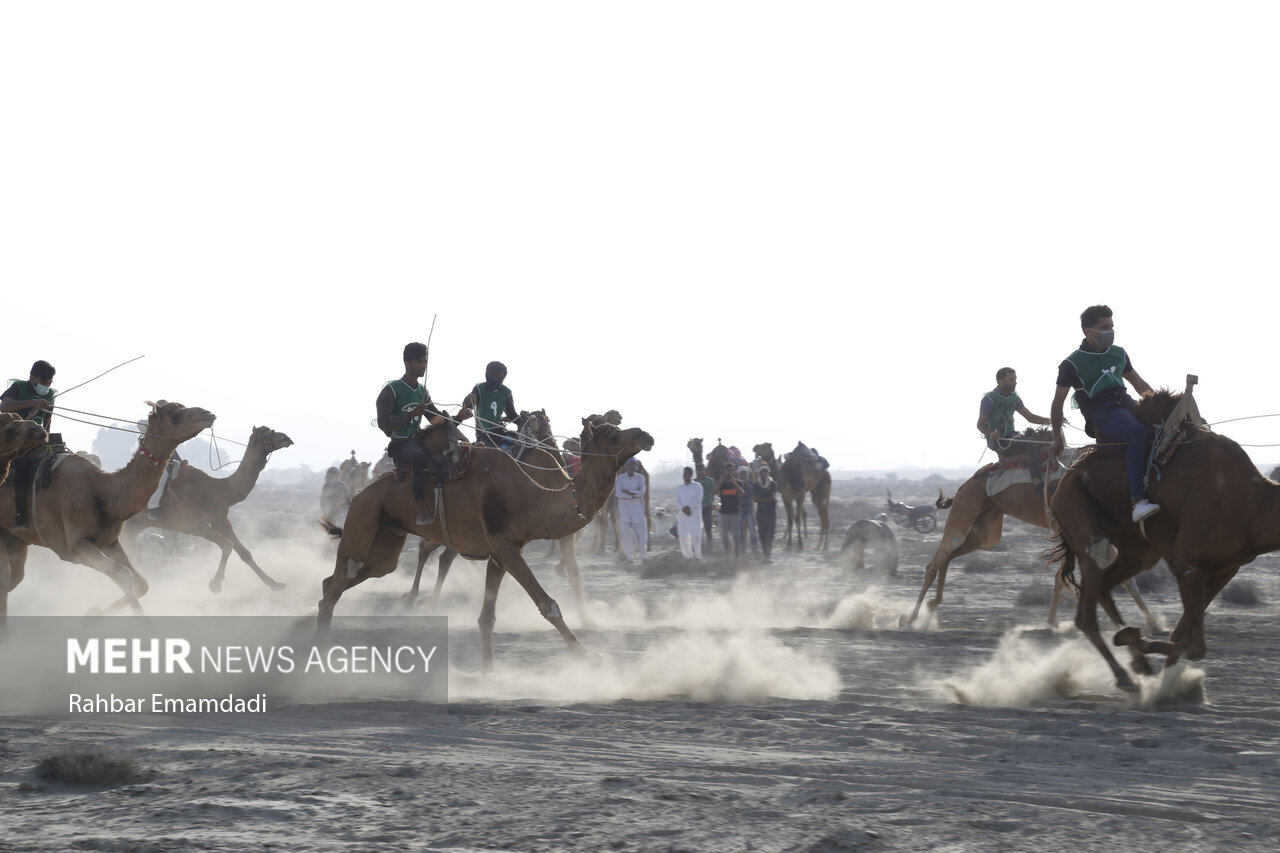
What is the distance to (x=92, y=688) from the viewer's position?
984cm

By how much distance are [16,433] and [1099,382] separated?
28.6 ft

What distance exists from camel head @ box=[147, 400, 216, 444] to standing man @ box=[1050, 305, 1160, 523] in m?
8.11

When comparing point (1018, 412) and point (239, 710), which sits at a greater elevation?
point (1018, 412)

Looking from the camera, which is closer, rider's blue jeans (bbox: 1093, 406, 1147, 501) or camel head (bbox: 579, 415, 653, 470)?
rider's blue jeans (bbox: 1093, 406, 1147, 501)

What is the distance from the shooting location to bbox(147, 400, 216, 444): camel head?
12.2 m

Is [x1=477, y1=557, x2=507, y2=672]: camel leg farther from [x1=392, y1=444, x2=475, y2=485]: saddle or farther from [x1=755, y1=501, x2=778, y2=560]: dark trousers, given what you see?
[x1=755, y1=501, x2=778, y2=560]: dark trousers

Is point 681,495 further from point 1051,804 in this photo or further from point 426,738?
point 1051,804

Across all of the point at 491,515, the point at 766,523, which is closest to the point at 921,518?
the point at 766,523

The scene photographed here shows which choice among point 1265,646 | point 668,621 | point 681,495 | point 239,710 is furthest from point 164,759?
point 681,495

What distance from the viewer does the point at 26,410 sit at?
1254 centimetres

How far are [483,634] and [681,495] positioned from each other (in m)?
15.5

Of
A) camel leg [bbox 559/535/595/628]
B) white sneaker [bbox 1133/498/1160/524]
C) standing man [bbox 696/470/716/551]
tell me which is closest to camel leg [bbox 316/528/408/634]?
camel leg [bbox 559/535/595/628]

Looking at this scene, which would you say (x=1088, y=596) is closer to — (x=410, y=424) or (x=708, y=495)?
(x=410, y=424)

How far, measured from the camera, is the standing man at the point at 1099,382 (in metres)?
9.95
